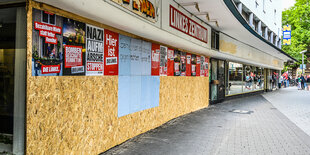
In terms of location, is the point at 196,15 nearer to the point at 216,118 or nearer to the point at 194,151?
the point at 216,118

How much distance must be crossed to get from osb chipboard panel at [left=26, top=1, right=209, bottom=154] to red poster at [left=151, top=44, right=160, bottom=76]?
121 centimetres

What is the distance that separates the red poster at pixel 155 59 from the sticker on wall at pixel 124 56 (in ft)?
4.31

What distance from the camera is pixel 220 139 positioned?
239 inches

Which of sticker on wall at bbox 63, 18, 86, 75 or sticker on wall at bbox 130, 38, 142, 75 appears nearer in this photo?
sticker on wall at bbox 63, 18, 86, 75

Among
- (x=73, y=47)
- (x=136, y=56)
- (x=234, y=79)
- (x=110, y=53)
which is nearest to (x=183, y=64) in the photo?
(x=136, y=56)

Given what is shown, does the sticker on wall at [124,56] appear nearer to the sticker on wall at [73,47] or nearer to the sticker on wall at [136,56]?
the sticker on wall at [136,56]

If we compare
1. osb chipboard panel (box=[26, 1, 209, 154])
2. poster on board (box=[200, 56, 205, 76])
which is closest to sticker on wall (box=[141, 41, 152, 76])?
osb chipboard panel (box=[26, 1, 209, 154])

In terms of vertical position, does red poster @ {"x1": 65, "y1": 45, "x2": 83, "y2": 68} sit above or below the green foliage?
below

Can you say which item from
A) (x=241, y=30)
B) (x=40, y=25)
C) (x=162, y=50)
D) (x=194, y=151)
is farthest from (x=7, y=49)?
(x=241, y=30)

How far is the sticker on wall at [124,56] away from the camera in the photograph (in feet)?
18.3

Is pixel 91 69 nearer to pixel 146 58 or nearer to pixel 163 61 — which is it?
pixel 146 58

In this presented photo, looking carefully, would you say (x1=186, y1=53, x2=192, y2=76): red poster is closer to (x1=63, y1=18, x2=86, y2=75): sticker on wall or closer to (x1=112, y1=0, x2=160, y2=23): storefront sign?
(x1=112, y1=0, x2=160, y2=23): storefront sign

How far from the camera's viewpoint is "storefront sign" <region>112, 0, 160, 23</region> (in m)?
5.21

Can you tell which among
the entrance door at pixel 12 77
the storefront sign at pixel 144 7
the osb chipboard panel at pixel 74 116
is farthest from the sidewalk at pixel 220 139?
the storefront sign at pixel 144 7
